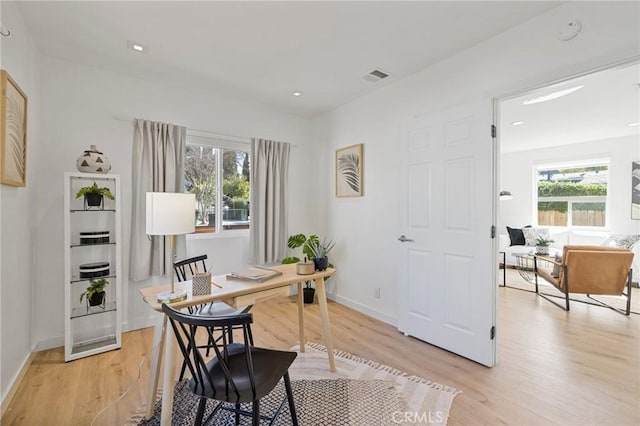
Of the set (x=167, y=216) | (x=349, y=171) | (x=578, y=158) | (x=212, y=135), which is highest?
(x=578, y=158)

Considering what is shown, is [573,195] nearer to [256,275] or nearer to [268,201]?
[268,201]

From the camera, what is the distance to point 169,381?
152 centimetres

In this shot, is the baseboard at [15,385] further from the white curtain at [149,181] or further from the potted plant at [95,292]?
the white curtain at [149,181]

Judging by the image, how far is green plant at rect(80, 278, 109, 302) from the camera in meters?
2.61

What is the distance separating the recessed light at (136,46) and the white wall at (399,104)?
231 cm

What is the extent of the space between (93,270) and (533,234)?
296 inches

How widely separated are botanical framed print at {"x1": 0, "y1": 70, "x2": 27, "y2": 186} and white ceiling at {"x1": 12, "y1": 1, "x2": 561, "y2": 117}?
62cm

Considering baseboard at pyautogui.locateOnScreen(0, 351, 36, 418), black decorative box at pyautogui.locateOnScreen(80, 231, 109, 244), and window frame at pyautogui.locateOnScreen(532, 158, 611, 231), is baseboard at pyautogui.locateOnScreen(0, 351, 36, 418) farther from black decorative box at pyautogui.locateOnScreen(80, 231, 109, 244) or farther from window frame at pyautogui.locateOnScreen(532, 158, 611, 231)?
window frame at pyautogui.locateOnScreen(532, 158, 611, 231)

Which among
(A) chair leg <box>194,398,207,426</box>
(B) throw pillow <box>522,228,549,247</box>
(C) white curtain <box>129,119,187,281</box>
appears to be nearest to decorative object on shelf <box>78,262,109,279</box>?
(C) white curtain <box>129,119,187,281</box>

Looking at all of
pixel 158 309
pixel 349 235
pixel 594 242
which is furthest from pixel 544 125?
pixel 158 309

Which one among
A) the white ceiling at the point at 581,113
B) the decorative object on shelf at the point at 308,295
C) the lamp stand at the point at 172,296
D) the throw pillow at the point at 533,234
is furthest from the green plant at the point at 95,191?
the throw pillow at the point at 533,234

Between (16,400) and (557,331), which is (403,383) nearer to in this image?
(557,331)

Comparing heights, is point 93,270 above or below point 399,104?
below

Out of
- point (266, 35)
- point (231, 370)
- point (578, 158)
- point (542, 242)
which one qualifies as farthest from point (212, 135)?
point (578, 158)
